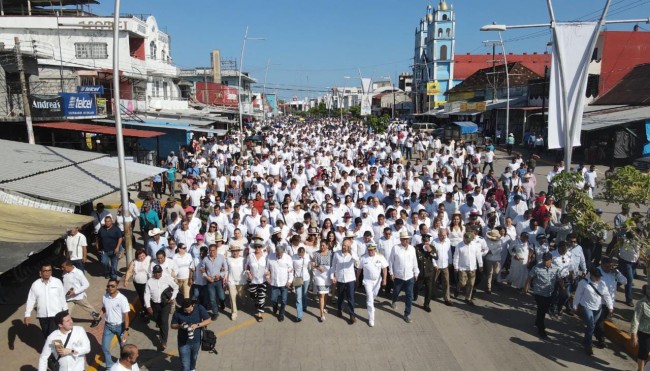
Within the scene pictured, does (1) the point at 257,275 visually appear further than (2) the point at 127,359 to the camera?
Yes

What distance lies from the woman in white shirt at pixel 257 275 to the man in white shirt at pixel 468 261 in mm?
3425

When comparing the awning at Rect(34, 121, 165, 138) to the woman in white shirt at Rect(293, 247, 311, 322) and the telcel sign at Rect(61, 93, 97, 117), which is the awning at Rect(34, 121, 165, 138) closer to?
the telcel sign at Rect(61, 93, 97, 117)

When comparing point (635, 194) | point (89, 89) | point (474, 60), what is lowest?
point (635, 194)

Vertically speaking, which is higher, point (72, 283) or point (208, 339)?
point (72, 283)

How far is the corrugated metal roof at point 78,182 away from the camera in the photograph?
944cm

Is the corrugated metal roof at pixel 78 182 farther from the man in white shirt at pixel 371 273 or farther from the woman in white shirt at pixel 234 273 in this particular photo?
the man in white shirt at pixel 371 273

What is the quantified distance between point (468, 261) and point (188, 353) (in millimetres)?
5015

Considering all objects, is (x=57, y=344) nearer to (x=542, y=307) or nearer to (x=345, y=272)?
(x=345, y=272)

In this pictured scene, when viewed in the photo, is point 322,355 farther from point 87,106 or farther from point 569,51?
point 87,106

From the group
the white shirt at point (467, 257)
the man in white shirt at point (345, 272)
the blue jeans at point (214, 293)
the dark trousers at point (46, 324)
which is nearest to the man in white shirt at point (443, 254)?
the white shirt at point (467, 257)

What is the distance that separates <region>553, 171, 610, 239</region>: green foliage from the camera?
793 cm

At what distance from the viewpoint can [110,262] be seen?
32.8 ft

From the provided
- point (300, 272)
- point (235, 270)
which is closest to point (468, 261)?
point (300, 272)

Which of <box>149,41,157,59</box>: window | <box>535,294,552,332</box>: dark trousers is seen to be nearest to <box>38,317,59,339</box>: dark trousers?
<box>535,294,552,332</box>: dark trousers
